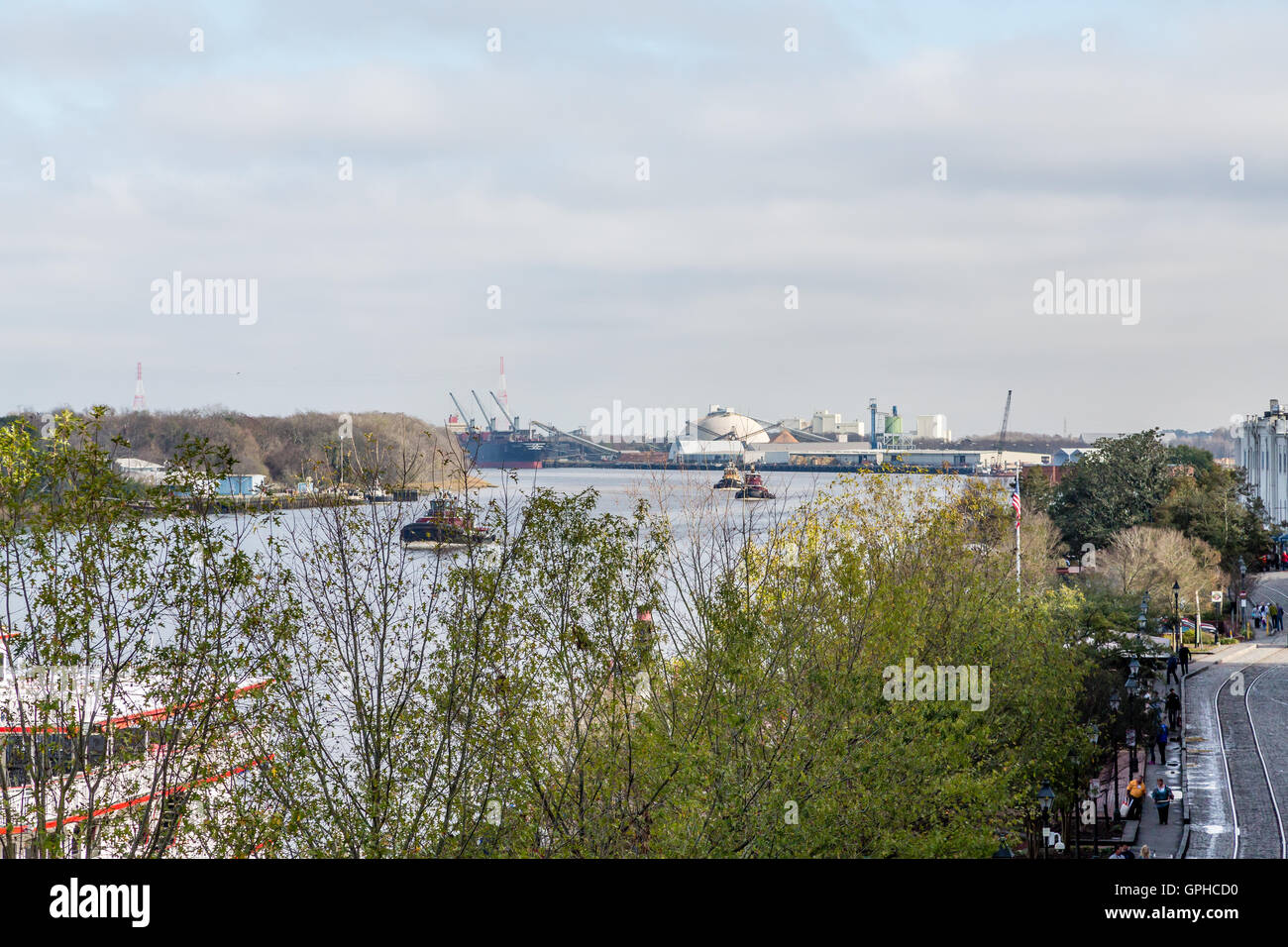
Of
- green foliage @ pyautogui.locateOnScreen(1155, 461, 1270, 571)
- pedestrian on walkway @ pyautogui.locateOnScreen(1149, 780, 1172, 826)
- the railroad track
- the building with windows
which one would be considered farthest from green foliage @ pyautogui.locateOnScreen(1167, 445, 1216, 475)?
pedestrian on walkway @ pyautogui.locateOnScreen(1149, 780, 1172, 826)

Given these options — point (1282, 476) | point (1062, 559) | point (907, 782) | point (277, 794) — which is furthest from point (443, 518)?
point (1282, 476)

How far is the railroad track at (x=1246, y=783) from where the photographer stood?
2553 centimetres

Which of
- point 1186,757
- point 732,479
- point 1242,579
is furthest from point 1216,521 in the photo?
point 732,479

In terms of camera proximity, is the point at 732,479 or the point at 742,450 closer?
the point at 732,479

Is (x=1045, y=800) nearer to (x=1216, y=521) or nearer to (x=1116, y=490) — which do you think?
(x=1216, y=521)

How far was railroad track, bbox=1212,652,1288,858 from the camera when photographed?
25531 millimetres

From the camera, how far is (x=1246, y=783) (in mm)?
30766

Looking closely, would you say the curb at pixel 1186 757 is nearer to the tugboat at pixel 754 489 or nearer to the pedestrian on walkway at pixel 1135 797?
the pedestrian on walkway at pixel 1135 797

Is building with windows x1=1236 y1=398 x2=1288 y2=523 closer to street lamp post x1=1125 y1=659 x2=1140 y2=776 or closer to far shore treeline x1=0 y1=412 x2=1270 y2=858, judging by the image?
street lamp post x1=1125 y1=659 x2=1140 y2=776

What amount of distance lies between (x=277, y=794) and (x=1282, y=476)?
94258mm

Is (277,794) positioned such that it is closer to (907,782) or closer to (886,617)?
(907,782)

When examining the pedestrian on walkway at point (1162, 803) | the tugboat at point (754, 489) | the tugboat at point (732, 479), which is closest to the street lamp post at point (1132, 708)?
the pedestrian on walkway at point (1162, 803)

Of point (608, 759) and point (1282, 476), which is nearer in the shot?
point (608, 759)
